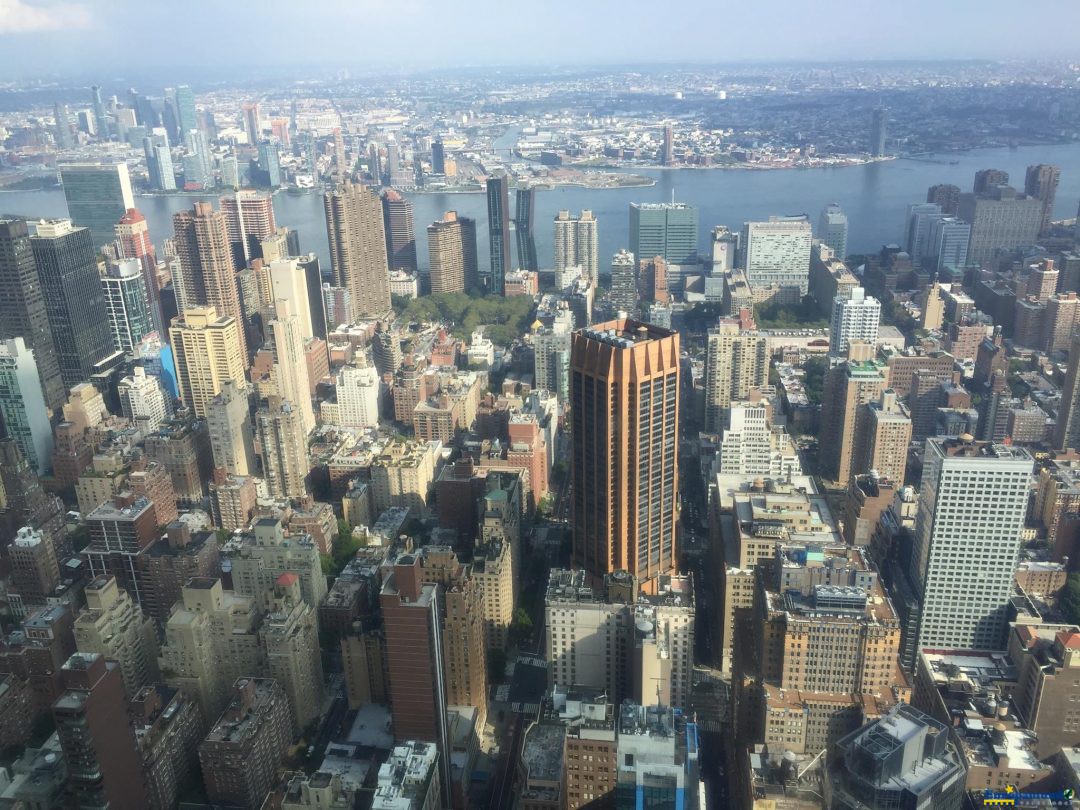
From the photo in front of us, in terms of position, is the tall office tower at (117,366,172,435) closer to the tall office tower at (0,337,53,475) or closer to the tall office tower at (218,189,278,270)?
the tall office tower at (0,337,53,475)

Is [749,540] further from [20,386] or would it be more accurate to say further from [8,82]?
[8,82]

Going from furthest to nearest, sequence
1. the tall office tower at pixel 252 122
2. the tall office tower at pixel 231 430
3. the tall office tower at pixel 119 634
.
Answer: the tall office tower at pixel 252 122, the tall office tower at pixel 231 430, the tall office tower at pixel 119 634

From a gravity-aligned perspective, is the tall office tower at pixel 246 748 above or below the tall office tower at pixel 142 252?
below

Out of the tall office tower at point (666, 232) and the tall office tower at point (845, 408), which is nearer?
the tall office tower at point (845, 408)

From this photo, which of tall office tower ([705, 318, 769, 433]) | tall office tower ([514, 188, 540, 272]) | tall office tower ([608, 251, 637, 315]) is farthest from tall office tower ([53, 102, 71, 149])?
tall office tower ([705, 318, 769, 433])

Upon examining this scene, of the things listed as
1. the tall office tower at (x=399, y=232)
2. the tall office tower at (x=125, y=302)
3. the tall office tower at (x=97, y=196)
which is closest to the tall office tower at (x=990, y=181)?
→ the tall office tower at (x=399, y=232)

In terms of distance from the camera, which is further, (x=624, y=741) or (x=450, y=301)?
(x=450, y=301)

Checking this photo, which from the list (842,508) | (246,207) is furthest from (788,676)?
(246,207)

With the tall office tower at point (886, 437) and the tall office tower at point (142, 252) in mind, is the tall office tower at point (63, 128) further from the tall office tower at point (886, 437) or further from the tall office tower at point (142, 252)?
the tall office tower at point (886, 437)
